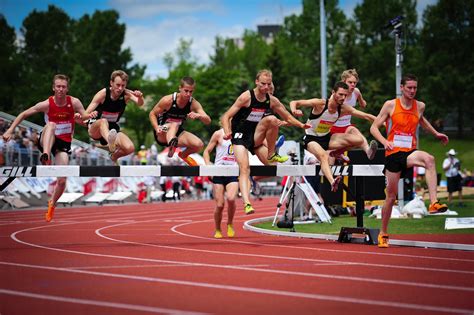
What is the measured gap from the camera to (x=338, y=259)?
10336 millimetres

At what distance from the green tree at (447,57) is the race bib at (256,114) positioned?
67.1 metres

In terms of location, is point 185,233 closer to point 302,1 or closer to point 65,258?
point 65,258

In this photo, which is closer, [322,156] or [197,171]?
[197,171]

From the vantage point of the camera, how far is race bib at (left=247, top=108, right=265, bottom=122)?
1286 cm

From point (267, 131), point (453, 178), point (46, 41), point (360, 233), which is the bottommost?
point (360, 233)

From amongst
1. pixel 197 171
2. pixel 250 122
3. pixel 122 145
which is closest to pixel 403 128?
pixel 250 122

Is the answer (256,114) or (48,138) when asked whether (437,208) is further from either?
(48,138)

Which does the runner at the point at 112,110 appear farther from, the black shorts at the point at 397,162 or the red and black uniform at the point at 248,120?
the black shorts at the point at 397,162

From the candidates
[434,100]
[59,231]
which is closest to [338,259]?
[59,231]

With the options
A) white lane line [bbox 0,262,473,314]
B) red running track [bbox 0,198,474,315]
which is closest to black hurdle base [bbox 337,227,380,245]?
red running track [bbox 0,198,474,315]

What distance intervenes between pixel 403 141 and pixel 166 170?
145 inches

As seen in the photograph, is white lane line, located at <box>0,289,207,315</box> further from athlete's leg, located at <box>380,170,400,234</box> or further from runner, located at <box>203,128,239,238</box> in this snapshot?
runner, located at <box>203,128,239,238</box>

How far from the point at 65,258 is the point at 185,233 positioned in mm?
6051

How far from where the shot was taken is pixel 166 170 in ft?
42.0
